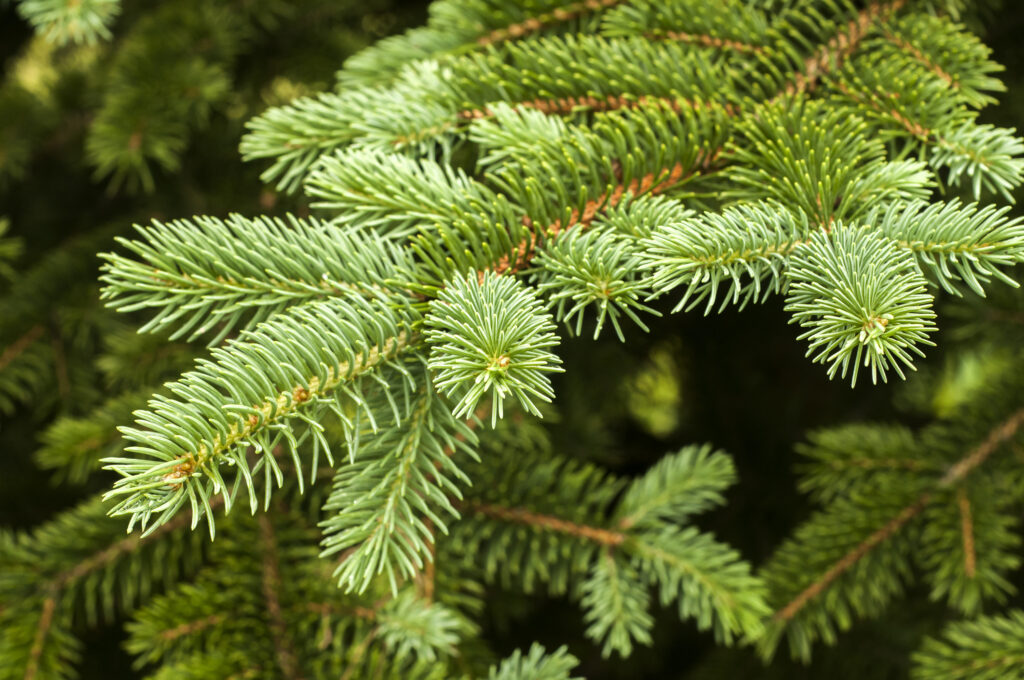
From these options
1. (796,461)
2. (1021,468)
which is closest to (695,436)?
(796,461)

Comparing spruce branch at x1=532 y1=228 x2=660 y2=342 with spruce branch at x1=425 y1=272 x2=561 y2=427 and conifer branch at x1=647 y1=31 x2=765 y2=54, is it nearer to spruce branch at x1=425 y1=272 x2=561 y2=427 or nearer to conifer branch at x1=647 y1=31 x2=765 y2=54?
spruce branch at x1=425 y1=272 x2=561 y2=427

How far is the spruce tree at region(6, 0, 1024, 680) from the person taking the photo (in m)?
0.46

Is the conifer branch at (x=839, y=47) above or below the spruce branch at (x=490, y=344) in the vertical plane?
above

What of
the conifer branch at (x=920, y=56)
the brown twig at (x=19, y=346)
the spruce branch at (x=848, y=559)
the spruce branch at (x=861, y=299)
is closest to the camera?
the spruce branch at (x=861, y=299)

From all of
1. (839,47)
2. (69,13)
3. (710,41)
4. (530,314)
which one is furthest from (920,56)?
(69,13)

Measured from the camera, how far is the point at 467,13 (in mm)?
761

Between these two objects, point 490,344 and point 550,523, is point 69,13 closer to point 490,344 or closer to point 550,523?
point 490,344

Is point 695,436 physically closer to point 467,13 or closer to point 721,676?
point 721,676

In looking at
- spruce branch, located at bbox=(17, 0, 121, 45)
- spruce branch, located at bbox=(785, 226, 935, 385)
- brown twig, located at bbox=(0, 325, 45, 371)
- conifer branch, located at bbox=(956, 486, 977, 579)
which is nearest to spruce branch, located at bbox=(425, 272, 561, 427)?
spruce branch, located at bbox=(785, 226, 935, 385)

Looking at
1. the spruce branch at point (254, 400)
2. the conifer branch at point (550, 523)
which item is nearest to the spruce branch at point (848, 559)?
the conifer branch at point (550, 523)

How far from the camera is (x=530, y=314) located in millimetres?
459

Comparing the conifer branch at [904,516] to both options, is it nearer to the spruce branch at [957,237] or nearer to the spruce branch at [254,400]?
the spruce branch at [957,237]

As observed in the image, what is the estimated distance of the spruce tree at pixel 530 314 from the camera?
46 cm

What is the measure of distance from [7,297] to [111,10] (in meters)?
0.56
